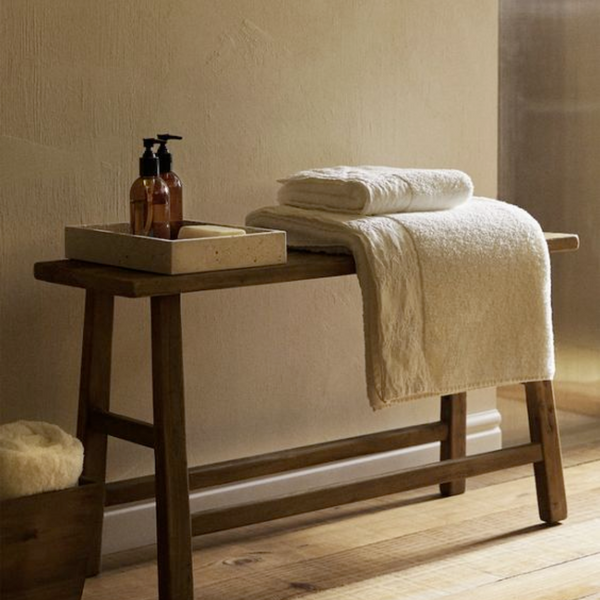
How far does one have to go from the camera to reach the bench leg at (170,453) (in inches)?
70.5

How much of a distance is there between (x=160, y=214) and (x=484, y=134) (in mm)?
968

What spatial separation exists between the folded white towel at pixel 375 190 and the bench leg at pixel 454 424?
0.49 m

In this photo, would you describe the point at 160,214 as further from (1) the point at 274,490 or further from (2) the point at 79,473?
(1) the point at 274,490

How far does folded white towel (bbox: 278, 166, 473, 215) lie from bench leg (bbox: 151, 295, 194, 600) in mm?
372

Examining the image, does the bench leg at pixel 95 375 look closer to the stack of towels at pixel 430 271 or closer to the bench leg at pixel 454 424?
the stack of towels at pixel 430 271

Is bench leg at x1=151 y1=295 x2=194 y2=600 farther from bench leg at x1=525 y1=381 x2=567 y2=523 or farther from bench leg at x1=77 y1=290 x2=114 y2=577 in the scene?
bench leg at x1=525 y1=381 x2=567 y2=523

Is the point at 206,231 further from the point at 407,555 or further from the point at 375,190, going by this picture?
the point at 407,555

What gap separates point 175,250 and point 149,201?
18 cm

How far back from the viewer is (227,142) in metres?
2.23

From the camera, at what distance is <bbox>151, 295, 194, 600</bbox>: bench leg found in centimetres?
179

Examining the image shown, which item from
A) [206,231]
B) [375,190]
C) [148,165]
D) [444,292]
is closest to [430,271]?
[444,292]

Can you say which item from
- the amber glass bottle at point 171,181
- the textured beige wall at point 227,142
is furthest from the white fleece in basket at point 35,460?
the amber glass bottle at point 171,181

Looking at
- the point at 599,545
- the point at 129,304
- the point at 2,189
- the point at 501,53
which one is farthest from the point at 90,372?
the point at 501,53

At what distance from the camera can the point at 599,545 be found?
7.14 feet
